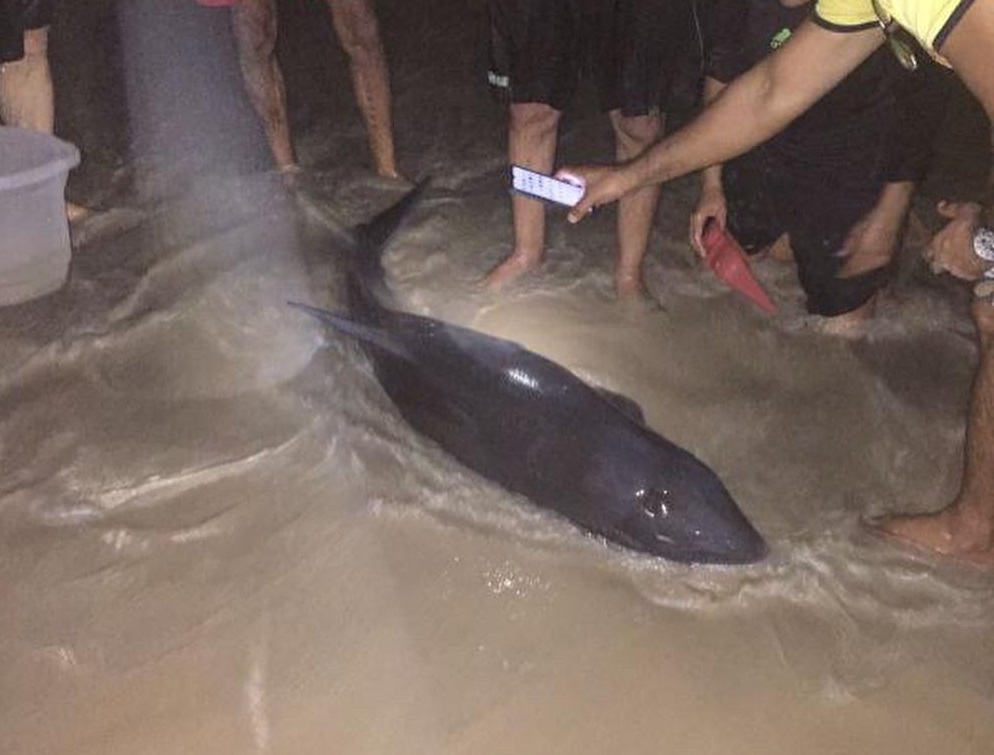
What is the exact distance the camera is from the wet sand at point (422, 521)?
2.45 metres

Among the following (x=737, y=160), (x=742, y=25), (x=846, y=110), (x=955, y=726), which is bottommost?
(x=955, y=726)

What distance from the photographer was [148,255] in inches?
159

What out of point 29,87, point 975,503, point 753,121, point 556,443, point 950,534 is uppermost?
point 753,121

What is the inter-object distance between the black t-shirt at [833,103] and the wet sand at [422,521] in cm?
66

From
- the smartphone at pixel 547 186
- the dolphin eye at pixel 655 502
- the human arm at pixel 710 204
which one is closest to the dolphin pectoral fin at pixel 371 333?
the smartphone at pixel 547 186

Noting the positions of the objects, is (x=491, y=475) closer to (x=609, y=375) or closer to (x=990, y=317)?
(x=609, y=375)

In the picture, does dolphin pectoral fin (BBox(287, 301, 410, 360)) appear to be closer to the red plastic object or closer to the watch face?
the red plastic object

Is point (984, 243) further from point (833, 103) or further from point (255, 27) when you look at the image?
point (255, 27)

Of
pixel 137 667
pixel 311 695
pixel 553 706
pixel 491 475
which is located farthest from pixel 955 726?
pixel 137 667

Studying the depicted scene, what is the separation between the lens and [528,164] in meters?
3.77

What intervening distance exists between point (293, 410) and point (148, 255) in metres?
1.21

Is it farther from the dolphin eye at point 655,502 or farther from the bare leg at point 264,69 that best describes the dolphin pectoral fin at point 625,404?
the bare leg at point 264,69

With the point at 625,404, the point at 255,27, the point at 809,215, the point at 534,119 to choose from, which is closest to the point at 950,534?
the point at 625,404

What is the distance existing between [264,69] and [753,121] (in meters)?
2.42
